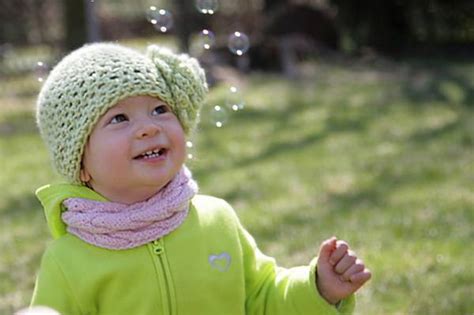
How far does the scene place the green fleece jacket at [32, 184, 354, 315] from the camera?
87.7 inches

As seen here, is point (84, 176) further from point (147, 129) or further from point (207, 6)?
point (207, 6)

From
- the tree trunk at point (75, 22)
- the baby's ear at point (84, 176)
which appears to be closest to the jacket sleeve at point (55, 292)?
the baby's ear at point (84, 176)

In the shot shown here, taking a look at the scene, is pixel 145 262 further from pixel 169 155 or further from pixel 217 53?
pixel 217 53

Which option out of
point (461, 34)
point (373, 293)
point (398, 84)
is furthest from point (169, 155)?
point (461, 34)

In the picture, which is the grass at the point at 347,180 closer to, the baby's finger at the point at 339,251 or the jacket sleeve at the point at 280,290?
the jacket sleeve at the point at 280,290

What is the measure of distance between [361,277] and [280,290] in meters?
0.27

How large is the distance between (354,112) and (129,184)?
21.2 feet

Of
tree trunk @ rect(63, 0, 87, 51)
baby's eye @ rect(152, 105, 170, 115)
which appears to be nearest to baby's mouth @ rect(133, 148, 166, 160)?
baby's eye @ rect(152, 105, 170, 115)

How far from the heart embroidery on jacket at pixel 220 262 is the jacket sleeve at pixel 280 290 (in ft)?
0.32

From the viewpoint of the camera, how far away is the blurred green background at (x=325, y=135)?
4227mm

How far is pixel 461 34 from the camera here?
13.4 metres

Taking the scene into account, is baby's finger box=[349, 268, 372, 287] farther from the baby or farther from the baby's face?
the baby's face

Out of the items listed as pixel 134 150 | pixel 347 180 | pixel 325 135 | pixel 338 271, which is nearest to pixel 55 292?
pixel 134 150

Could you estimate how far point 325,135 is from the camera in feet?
24.5
